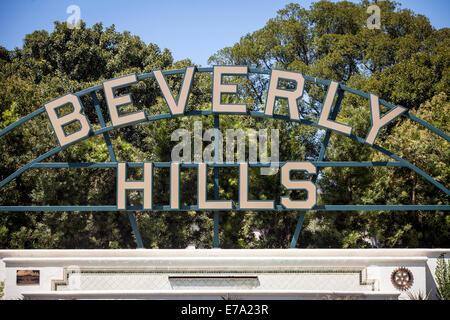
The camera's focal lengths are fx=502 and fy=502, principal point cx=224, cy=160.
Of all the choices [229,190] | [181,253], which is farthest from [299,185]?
[229,190]

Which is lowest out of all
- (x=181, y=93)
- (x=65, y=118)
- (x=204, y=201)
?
(x=204, y=201)

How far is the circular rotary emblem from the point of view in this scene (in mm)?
13055

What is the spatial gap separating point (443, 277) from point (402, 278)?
115 cm

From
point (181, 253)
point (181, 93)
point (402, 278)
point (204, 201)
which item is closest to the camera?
point (402, 278)

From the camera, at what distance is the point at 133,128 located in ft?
105

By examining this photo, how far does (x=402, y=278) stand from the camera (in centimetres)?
1310

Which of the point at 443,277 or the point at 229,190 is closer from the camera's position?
the point at 443,277

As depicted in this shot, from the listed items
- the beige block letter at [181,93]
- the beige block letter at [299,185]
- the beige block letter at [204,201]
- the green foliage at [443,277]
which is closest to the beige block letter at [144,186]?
the beige block letter at [204,201]

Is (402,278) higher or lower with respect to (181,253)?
lower

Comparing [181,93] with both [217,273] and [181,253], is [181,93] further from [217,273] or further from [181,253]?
[217,273]

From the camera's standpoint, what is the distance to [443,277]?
13.3m

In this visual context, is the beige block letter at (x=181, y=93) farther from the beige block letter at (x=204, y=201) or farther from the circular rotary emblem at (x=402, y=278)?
the circular rotary emblem at (x=402, y=278)

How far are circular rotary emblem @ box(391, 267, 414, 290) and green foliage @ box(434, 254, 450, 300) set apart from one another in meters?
0.82

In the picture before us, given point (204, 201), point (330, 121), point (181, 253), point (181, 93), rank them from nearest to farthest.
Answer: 1. point (181, 253)
2. point (204, 201)
3. point (330, 121)
4. point (181, 93)
